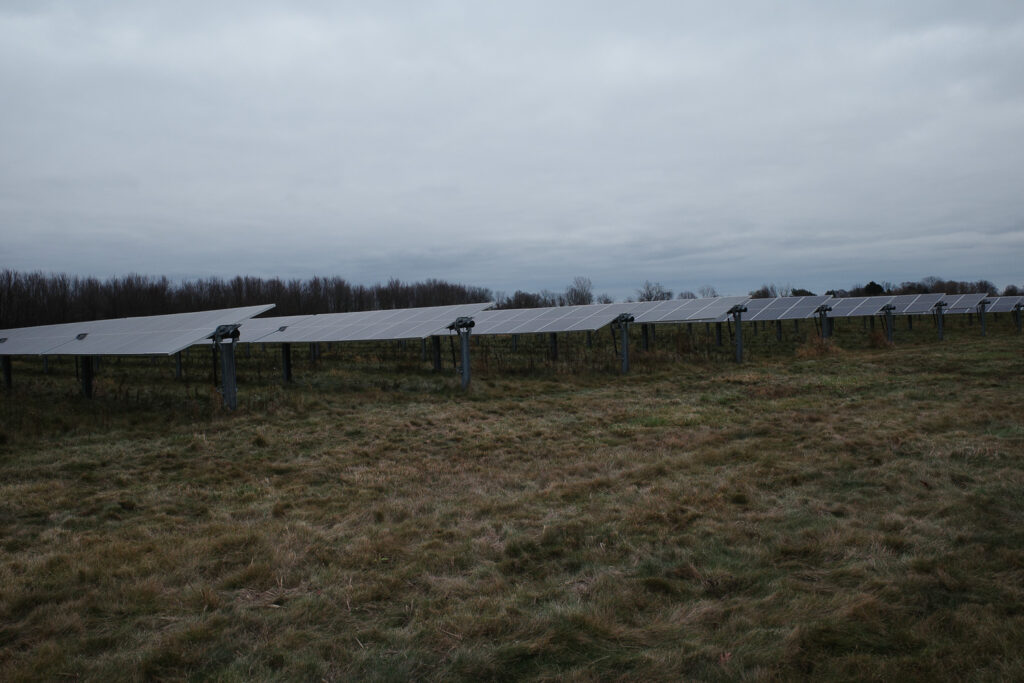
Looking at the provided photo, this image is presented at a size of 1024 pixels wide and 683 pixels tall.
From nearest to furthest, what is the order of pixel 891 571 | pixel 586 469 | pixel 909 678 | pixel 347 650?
pixel 909 678 < pixel 347 650 < pixel 891 571 < pixel 586 469

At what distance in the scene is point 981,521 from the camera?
18.1 ft

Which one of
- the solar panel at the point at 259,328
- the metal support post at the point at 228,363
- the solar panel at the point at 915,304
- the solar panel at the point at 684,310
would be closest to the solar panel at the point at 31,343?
the solar panel at the point at 259,328

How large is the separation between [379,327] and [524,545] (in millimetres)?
17231

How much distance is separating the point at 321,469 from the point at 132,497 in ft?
7.85

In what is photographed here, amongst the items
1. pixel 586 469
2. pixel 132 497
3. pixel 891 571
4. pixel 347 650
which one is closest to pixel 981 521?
pixel 891 571

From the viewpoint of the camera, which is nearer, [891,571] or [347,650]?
[347,650]

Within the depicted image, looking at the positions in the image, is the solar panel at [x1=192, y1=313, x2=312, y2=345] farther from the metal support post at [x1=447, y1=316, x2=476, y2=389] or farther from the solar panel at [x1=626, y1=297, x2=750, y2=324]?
the solar panel at [x1=626, y1=297, x2=750, y2=324]

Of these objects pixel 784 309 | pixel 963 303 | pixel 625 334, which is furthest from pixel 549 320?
pixel 963 303

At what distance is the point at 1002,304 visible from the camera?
124 ft

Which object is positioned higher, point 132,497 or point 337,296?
point 337,296

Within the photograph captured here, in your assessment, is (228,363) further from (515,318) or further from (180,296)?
(180,296)

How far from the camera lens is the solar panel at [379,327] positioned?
1930 cm

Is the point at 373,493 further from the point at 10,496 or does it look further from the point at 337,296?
the point at 337,296

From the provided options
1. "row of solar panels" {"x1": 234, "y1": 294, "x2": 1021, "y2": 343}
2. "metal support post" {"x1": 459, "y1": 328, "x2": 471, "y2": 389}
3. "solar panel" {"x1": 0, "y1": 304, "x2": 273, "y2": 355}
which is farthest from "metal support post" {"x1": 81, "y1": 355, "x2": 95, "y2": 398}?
"metal support post" {"x1": 459, "y1": 328, "x2": 471, "y2": 389}
